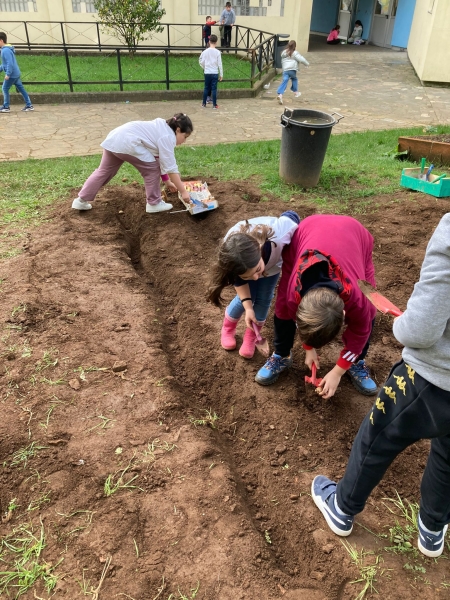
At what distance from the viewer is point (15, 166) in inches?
264

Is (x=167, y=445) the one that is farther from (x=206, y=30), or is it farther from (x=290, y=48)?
(x=206, y=30)

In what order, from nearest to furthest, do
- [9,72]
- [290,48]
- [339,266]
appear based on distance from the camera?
[339,266] → [9,72] → [290,48]

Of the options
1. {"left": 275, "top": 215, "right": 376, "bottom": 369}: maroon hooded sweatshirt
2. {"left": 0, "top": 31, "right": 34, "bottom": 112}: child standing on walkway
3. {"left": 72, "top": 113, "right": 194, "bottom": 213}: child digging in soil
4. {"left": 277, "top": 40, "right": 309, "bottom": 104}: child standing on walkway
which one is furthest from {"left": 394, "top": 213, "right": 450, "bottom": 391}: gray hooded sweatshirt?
{"left": 277, "top": 40, "right": 309, "bottom": 104}: child standing on walkway

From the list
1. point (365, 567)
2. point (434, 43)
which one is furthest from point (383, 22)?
point (365, 567)

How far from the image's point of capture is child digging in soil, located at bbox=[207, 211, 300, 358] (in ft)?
7.92

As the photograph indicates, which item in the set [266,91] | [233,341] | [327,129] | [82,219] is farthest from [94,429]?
[266,91]

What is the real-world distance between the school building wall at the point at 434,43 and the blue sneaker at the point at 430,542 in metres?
14.3

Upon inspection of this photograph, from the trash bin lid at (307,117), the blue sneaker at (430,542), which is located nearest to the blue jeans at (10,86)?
the trash bin lid at (307,117)

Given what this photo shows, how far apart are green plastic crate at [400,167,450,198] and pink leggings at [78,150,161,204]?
307cm

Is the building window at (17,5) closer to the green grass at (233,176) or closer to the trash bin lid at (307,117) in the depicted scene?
the green grass at (233,176)

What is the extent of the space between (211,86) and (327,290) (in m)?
9.66

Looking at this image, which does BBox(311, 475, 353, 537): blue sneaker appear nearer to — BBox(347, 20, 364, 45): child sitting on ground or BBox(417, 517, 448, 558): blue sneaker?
BBox(417, 517, 448, 558): blue sneaker

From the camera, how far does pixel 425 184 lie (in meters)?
5.76

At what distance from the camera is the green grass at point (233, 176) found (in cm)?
537
